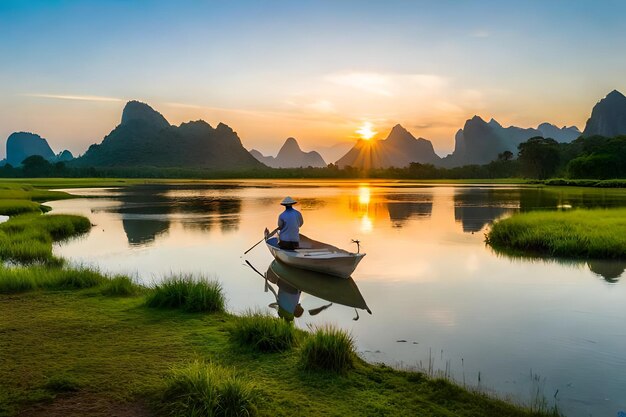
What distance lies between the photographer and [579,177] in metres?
100

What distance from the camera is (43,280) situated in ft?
44.7

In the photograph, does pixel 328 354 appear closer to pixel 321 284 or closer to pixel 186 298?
pixel 186 298

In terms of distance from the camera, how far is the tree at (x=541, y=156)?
11562cm

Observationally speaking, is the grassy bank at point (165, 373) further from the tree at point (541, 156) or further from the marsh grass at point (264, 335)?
the tree at point (541, 156)

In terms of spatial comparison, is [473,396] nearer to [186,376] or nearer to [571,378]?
[571,378]

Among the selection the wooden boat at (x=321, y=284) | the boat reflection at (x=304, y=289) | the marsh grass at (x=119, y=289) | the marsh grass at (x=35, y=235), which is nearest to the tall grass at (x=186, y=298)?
the marsh grass at (x=119, y=289)

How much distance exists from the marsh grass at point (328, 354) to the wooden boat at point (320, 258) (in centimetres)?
768

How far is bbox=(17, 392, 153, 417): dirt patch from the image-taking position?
6178mm

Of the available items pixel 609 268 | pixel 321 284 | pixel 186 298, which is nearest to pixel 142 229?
pixel 321 284

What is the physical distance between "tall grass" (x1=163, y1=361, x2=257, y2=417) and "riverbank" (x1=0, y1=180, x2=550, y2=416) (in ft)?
0.49

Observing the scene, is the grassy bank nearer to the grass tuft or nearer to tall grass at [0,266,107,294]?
the grass tuft

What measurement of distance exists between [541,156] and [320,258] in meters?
115

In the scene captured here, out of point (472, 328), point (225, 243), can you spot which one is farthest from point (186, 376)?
point (225, 243)

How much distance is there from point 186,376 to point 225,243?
21.2 m
